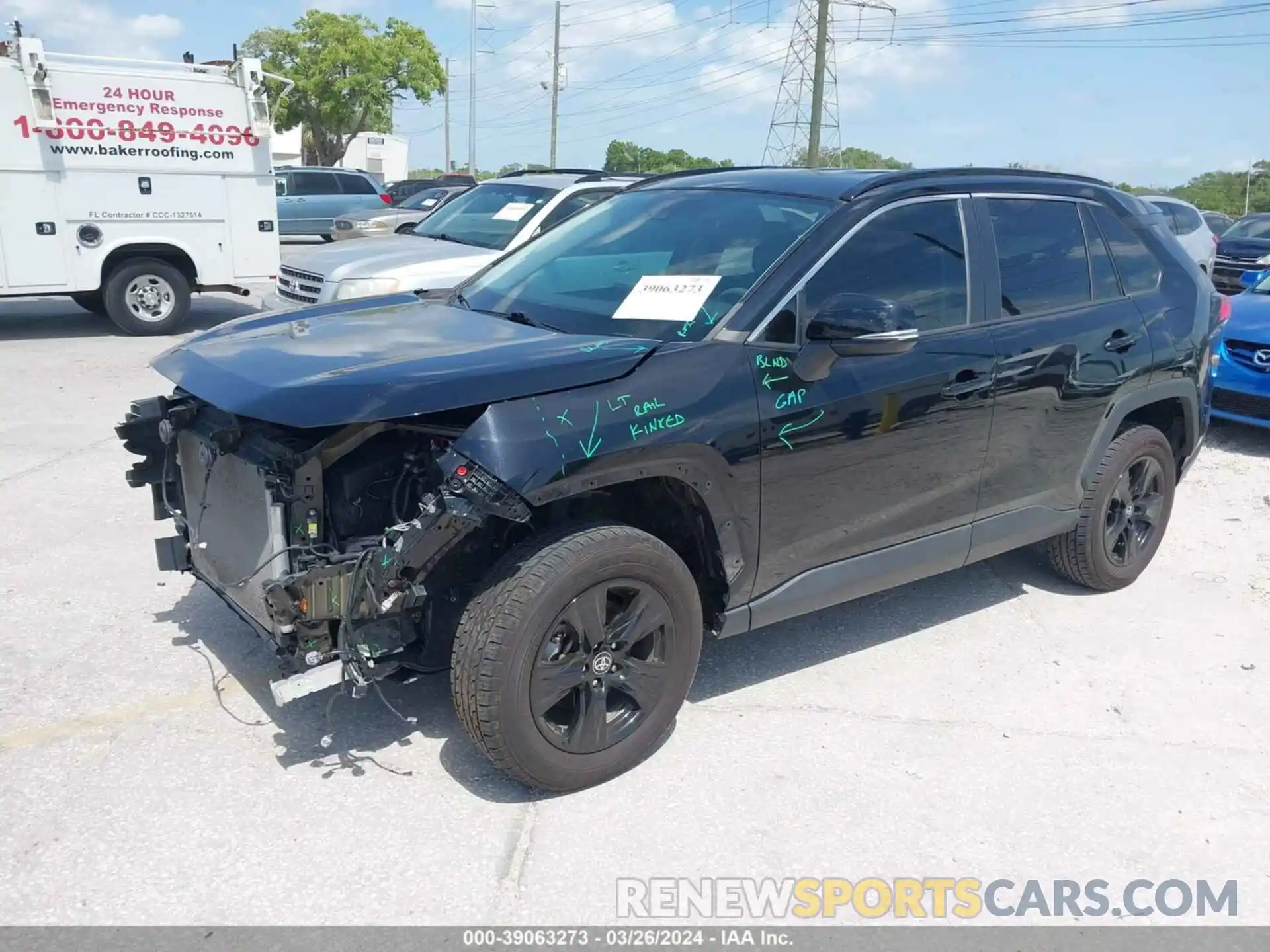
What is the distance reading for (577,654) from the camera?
127 inches

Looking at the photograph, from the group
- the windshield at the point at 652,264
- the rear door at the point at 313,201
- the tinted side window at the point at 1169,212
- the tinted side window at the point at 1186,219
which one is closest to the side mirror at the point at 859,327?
the windshield at the point at 652,264

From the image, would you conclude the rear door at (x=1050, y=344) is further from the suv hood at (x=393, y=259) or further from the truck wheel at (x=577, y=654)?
the suv hood at (x=393, y=259)

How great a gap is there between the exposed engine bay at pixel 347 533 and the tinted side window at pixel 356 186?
72.6 feet

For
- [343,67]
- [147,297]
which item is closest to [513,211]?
[147,297]

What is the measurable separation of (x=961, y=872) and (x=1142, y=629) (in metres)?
2.25

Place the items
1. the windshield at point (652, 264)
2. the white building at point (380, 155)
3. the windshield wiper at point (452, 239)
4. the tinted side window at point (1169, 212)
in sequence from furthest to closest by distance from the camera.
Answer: the white building at point (380, 155), the tinted side window at point (1169, 212), the windshield wiper at point (452, 239), the windshield at point (652, 264)

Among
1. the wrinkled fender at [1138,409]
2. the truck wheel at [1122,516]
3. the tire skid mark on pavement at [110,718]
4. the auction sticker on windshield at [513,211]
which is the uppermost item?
the auction sticker on windshield at [513,211]

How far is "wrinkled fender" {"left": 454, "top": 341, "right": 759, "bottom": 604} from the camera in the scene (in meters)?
2.99

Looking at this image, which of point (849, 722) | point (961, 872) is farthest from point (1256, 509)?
point (961, 872)

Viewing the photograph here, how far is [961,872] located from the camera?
3.07 m

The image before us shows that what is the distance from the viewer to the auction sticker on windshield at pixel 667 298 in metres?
3.62

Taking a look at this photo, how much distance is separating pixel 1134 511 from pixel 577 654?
10.8 ft

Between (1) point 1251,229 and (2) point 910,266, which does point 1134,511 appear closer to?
(2) point 910,266

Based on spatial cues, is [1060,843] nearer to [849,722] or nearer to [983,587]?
[849,722]
